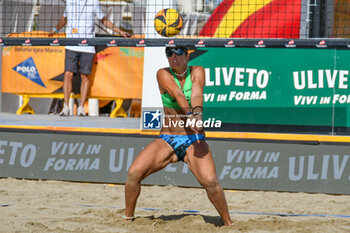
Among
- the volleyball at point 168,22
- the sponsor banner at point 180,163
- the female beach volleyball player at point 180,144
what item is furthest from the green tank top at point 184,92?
the sponsor banner at point 180,163

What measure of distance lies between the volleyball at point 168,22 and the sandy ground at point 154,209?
1930 mm

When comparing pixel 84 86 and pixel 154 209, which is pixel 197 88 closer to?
pixel 154 209

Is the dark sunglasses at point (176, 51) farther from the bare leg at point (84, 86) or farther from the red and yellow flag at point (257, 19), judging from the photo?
the bare leg at point (84, 86)

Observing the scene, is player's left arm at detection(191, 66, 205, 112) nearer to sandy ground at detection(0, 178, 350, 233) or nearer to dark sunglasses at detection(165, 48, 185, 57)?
dark sunglasses at detection(165, 48, 185, 57)

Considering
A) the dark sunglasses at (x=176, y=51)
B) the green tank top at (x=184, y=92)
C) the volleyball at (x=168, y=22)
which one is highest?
the volleyball at (x=168, y=22)

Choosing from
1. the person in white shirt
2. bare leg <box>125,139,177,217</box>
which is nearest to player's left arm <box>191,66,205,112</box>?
bare leg <box>125,139,177,217</box>

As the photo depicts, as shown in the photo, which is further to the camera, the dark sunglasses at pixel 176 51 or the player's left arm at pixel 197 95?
the dark sunglasses at pixel 176 51

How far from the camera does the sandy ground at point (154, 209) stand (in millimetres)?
5070

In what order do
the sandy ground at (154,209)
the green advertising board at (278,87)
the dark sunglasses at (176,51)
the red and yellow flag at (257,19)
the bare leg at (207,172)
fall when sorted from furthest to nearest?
the red and yellow flag at (257,19) < the green advertising board at (278,87) < the sandy ground at (154,209) < the dark sunglasses at (176,51) < the bare leg at (207,172)

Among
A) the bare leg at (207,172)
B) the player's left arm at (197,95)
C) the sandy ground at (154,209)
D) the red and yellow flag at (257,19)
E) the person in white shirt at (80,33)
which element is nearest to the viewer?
the player's left arm at (197,95)

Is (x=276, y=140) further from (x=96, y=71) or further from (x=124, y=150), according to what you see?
(x=96, y=71)

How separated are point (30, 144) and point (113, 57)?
76.0 inches

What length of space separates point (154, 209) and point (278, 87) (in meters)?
2.54

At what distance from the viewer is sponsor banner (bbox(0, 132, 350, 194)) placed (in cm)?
726
